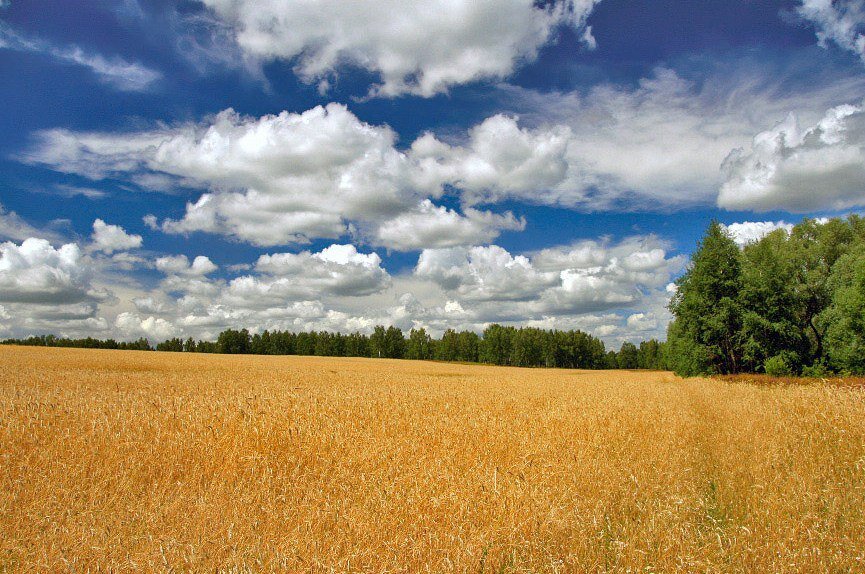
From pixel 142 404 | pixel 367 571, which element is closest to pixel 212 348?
pixel 142 404

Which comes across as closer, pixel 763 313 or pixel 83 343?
pixel 763 313

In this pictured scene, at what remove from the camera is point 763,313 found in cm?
3425

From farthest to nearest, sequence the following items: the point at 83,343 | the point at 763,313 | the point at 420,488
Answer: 1. the point at 83,343
2. the point at 763,313
3. the point at 420,488

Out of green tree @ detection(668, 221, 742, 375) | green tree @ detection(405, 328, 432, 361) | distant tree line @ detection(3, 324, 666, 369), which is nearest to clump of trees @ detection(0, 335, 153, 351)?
distant tree line @ detection(3, 324, 666, 369)

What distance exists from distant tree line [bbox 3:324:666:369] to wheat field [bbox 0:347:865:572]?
108 m

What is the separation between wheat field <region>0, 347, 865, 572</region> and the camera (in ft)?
15.5

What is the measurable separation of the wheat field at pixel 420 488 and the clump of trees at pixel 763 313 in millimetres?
24727

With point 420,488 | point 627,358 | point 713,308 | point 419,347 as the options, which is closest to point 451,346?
point 419,347

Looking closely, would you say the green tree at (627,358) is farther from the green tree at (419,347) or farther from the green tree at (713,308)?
the green tree at (713,308)

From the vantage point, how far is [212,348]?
436 ft

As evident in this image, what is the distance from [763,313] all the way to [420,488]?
37491 millimetres

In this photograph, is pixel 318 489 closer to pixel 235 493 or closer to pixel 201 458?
pixel 235 493

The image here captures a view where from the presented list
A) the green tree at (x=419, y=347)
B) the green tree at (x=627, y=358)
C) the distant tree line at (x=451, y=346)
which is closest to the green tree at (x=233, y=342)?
the distant tree line at (x=451, y=346)

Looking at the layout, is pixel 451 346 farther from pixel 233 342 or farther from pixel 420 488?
pixel 420 488
